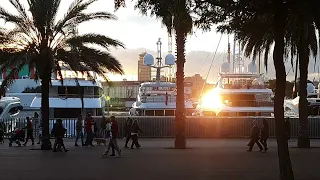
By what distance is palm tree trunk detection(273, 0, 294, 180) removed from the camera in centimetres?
1105

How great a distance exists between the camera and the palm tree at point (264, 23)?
36.4ft

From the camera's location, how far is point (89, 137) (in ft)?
87.0

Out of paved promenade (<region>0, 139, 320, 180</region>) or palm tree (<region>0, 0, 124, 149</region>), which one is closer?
paved promenade (<region>0, 139, 320, 180</region>)

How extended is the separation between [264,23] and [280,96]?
2380 mm

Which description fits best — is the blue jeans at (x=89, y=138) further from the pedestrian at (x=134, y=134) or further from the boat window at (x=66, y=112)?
the boat window at (x=66, y=112)

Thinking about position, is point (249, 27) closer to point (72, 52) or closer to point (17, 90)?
point (72, 52)

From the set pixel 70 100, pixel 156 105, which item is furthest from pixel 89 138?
pixel 70 100

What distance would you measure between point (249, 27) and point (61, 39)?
13247 millimetres

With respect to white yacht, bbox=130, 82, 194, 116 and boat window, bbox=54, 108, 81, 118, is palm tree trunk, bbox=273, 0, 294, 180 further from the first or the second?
boat window, bbox=54, 108, 81, 118

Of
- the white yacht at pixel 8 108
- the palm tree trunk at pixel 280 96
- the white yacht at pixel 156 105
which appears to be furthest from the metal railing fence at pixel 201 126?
the palm tree trunk at pixel 280 96

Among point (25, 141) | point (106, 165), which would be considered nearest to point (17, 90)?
point (25, 141)

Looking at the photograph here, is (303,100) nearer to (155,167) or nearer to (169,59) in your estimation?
(155,167)

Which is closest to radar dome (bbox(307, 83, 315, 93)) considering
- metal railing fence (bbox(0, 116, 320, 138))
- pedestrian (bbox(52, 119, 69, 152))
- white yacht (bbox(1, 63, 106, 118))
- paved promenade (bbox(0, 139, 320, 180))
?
metal railing fence (bbox(0, 116, 320, 138))

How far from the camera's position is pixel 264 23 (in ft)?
42.0
